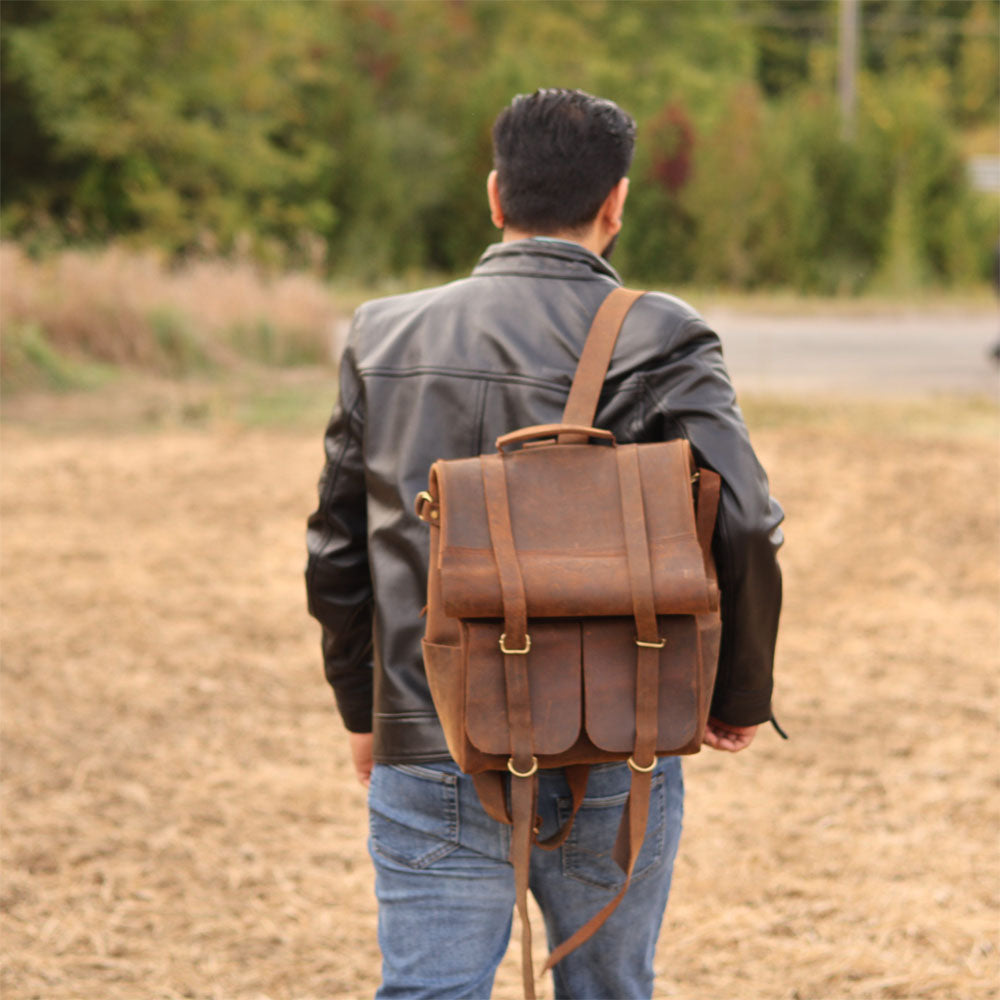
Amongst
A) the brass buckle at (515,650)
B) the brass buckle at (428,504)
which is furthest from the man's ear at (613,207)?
the brass buckle at (515,650)

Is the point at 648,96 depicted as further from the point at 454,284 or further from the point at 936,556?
the point at 454,284

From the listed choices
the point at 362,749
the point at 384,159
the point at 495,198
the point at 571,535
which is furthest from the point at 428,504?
the point at 384,159

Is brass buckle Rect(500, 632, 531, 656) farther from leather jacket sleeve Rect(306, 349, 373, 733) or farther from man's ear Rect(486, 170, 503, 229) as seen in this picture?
man's ear Rect(486, 170, 503, 229)

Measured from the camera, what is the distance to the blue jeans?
6.43 feet

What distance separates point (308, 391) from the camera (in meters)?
11.5

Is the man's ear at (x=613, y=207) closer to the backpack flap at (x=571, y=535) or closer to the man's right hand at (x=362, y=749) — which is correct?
the backpack flap at (x=571, y=535)

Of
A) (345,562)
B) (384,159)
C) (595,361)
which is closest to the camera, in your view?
(595,361)

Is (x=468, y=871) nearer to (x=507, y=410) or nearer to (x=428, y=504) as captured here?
(x=428, y=504)

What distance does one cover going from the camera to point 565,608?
1.75m

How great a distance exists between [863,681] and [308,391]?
7.04m

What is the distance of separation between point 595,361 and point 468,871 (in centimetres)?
75

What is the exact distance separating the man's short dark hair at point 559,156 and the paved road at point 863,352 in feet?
32.4

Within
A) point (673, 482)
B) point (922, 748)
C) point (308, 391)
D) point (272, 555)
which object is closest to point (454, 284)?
point (673, 482)

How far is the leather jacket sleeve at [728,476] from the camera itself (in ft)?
6.24
